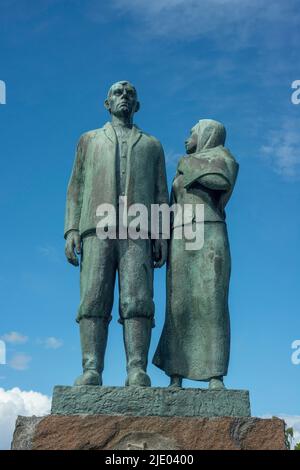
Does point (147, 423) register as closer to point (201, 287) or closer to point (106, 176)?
point (201, 287)

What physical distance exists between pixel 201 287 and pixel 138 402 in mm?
1402

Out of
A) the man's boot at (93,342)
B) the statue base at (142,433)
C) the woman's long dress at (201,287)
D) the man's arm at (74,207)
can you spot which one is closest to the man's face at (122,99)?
the man's arm at (74,207)

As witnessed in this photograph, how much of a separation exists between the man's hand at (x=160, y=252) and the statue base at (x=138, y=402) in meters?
1.45

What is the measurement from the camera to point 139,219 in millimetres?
7586

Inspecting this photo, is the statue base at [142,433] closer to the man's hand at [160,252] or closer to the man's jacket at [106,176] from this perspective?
the man's hand at [160,252]

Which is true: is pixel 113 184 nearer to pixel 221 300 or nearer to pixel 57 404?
pixel 221 300

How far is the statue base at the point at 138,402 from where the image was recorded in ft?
22.3

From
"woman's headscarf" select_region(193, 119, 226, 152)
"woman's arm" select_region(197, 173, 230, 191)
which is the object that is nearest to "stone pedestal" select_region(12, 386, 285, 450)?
"woman's arm" select_region(197, 173, 230, 191)

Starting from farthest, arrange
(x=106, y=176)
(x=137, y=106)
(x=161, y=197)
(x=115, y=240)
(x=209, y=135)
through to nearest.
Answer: (x=137, y=106) → (x=209, y=135) → (x=161, y=197) → (x=106, y=176) → (x=115, y=240)

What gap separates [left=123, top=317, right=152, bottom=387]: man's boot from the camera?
23.7ft

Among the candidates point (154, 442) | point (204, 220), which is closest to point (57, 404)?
point (154, 442)

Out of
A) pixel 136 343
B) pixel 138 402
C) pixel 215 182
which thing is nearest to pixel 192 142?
pixel 215 182

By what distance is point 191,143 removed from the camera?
325 inches

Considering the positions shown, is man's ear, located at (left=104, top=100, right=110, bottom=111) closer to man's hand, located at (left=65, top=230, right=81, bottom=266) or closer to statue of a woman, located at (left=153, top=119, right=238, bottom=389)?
statue of a woman, located at (left=153, top=119, right=238, bottom=389)
